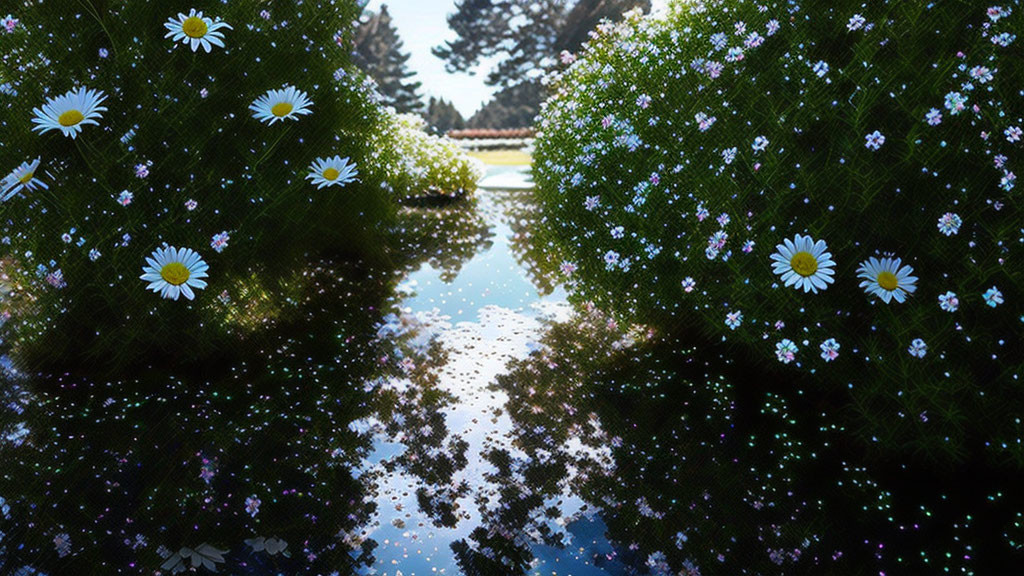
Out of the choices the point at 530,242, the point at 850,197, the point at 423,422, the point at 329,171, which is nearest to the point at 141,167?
the point at 329,171

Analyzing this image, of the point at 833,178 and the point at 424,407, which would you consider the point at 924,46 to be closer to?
the point at 833,178

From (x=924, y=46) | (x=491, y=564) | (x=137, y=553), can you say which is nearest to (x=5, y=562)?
(x=137, y=553)

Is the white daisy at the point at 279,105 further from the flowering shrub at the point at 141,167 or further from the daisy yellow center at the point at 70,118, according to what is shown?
the daisy yellow center at the point at 70,118

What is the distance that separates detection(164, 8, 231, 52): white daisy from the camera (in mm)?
3582

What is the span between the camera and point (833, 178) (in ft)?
9.86

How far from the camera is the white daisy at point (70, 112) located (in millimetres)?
3416

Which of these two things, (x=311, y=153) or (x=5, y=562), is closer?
(x=5, y=562)

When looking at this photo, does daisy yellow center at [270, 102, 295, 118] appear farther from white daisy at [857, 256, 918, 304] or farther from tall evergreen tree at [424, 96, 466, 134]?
tall evergreen tree at [424, 96, 466, 134]

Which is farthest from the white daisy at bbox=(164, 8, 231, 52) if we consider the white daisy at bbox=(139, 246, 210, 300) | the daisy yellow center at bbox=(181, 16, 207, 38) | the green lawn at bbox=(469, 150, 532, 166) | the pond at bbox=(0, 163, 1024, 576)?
the green lawn at bbox=(469, 150, 532, 166)

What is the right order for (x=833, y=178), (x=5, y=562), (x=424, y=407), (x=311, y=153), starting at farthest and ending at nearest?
(x=311, y=153), (x=424, y=407), (x=833, y=178), (x=5, y=562)

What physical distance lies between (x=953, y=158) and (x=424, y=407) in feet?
9.60

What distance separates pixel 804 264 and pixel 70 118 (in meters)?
3.82

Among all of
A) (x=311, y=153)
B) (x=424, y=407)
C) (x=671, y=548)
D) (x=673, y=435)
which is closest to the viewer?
(x=671, y=548)

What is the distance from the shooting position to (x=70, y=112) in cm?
350
